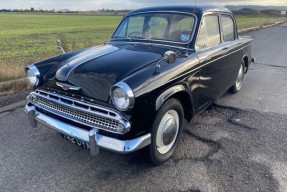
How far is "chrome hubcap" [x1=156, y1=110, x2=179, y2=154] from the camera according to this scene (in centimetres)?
303

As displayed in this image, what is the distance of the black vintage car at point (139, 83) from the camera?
268 cm

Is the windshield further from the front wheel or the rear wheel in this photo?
the rear wheel

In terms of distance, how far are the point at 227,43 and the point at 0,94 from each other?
4247 millimetres

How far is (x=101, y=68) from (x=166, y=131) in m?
0.98

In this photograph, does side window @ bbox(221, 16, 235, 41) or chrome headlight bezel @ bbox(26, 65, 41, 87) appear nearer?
chrome headlight bezel @ bbox(26, 65, 41, 87)

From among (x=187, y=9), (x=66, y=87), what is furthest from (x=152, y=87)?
(x=187, y=9)

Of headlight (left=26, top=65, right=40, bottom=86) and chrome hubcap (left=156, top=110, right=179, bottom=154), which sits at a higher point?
headlight (left=26, top=65, right=40, bottom=86)

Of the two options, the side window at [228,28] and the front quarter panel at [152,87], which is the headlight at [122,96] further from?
the side window at [228,28]

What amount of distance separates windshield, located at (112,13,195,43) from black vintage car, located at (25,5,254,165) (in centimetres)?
1

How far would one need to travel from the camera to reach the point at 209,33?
4070mm

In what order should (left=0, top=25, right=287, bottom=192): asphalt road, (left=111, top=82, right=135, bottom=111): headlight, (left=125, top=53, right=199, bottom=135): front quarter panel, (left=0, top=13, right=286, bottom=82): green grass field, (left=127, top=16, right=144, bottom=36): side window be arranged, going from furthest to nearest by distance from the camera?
(left=0, top=13, right=286, bottom=82): green grass field
(left=127, top=16, right=144, bottom=36): side window
(left=0, top=25, right=287, bottom=192): asphalt road
(left=125, top=53, right=199, bottom=135): front quarter panel
(left=111, top=82, right=135, bottom=111): headlight

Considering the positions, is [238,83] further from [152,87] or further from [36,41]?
[36,41]

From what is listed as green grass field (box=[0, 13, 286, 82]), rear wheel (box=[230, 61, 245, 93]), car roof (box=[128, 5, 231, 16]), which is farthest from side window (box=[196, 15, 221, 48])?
green grass field (box=[0, 13, 286, 82])

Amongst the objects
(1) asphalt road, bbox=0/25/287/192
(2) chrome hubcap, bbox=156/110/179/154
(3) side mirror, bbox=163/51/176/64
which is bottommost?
(1) asphalt road, bbox=0/25/287/192
